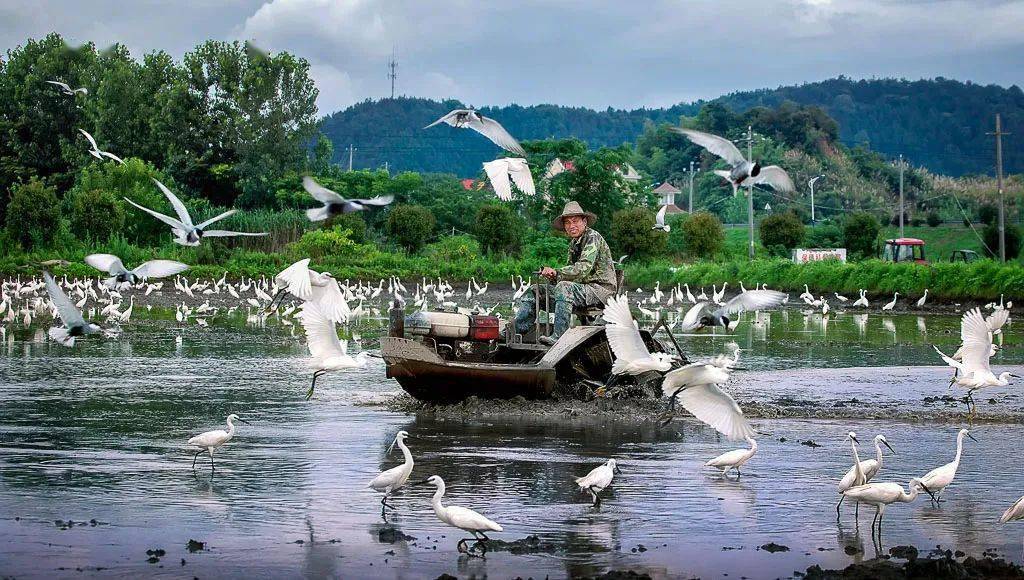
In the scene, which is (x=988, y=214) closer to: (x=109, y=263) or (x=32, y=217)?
(x=32, y=217)

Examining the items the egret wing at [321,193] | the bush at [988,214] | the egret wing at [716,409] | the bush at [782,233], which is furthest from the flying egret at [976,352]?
the bush at [988,214]

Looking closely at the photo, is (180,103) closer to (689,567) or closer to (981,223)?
(981,223)

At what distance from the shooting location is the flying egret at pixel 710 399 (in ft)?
37.2

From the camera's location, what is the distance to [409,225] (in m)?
52.4

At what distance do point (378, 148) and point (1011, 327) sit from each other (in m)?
87.3

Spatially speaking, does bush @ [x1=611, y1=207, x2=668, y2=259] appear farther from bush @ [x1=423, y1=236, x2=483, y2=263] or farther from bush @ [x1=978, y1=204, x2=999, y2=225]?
bush @ [x1=978, y1=204, x2=999, y2=225]

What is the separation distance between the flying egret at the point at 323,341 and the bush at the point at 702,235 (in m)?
42.4

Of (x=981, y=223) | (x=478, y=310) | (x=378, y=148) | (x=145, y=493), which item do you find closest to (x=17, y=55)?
(x=378, y=148)

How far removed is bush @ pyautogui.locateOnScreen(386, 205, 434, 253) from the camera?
172 ft

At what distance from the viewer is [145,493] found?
1002 centimetres

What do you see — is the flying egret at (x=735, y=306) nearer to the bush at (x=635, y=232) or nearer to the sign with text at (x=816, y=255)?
the bush at (x=635, y=232)

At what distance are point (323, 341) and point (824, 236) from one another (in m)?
54.2

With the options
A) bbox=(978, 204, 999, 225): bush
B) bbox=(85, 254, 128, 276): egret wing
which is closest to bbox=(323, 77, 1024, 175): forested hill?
bbox=(978, 204, 999, 225): bush

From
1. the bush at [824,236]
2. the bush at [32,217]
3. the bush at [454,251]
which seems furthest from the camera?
the bush at [824,236]
